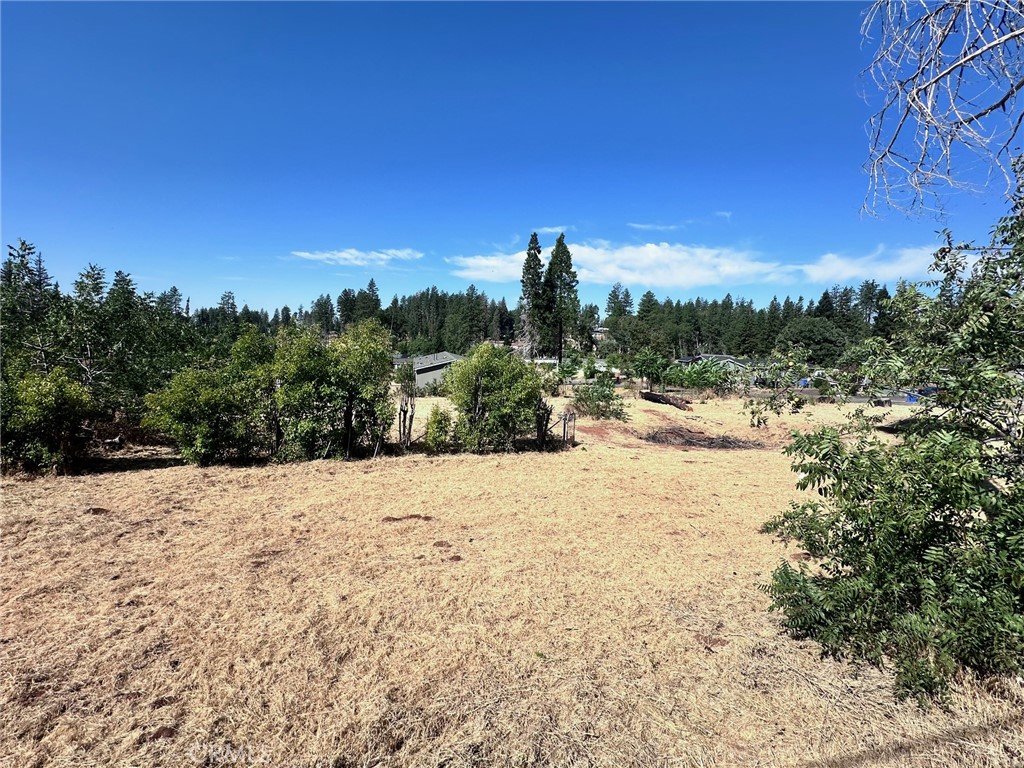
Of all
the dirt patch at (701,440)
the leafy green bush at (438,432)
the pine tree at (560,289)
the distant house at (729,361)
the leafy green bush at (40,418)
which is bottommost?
the dirt patch at (701,440)

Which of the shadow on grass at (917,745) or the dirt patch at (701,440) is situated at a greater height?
the shadow on grass at (917,745)

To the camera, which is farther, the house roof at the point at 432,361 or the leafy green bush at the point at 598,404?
the house roof at the point at 432,361

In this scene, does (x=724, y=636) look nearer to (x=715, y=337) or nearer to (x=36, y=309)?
(x=36, y=309)

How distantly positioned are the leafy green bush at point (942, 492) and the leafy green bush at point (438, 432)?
27.5 ft

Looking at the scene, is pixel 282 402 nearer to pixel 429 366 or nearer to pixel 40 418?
pixel 40 418

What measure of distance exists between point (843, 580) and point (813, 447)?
42.9 inches

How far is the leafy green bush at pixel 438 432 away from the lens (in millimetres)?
10828

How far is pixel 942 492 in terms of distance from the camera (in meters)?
2.72

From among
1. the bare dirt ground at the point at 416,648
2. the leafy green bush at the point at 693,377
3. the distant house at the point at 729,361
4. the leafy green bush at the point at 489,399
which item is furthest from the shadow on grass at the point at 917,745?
the leafy green bush at the point at 693,377

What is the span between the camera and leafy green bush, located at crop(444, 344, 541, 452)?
11.1 metres

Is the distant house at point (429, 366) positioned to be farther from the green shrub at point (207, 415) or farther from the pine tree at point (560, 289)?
the green shrub at point (207, 415)

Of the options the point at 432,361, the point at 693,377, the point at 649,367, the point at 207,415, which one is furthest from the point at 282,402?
the point at 432,361

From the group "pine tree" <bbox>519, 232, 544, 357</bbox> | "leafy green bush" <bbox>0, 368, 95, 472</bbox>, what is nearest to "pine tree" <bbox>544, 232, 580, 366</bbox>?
"pine tree" <bbox>519, 232, 544, 357</bbox>

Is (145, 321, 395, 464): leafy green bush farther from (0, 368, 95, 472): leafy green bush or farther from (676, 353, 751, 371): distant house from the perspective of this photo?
(676, 353, 751, 371): distant house
